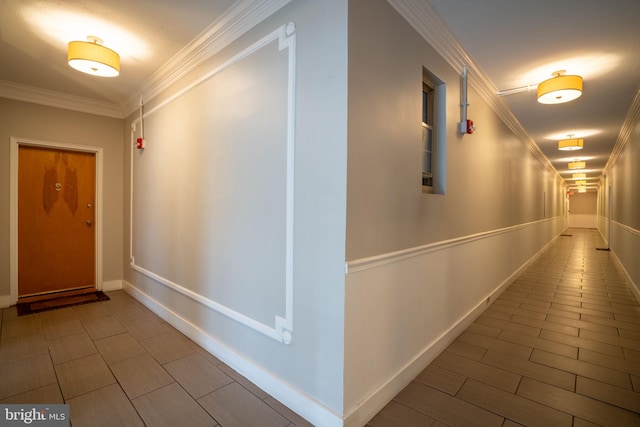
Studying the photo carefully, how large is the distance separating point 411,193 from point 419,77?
0.92 m

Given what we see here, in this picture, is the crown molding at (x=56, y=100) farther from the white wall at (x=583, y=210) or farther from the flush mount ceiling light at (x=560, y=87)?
the white wall at (x=583, y=210)

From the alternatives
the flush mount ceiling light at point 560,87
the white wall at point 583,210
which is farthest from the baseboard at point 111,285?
the white wall at point 583,210

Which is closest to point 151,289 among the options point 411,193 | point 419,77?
point 411,193

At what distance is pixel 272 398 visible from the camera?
6.33 feet

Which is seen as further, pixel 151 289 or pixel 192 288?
pixel 151 289

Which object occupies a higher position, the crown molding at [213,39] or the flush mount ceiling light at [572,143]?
the crown molding at [213,39]

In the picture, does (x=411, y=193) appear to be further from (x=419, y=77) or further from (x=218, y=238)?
(x=218, y=238)

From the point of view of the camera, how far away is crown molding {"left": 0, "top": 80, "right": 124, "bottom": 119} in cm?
356

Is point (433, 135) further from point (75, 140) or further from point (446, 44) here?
point (75, 140)

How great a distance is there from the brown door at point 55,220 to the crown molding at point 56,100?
62 cm

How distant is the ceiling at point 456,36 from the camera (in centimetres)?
215

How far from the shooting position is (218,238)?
247 cm

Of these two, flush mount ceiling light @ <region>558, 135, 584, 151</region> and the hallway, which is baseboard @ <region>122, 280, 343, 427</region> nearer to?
the hallway

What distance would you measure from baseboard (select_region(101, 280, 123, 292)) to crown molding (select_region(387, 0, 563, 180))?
16.4 ft
